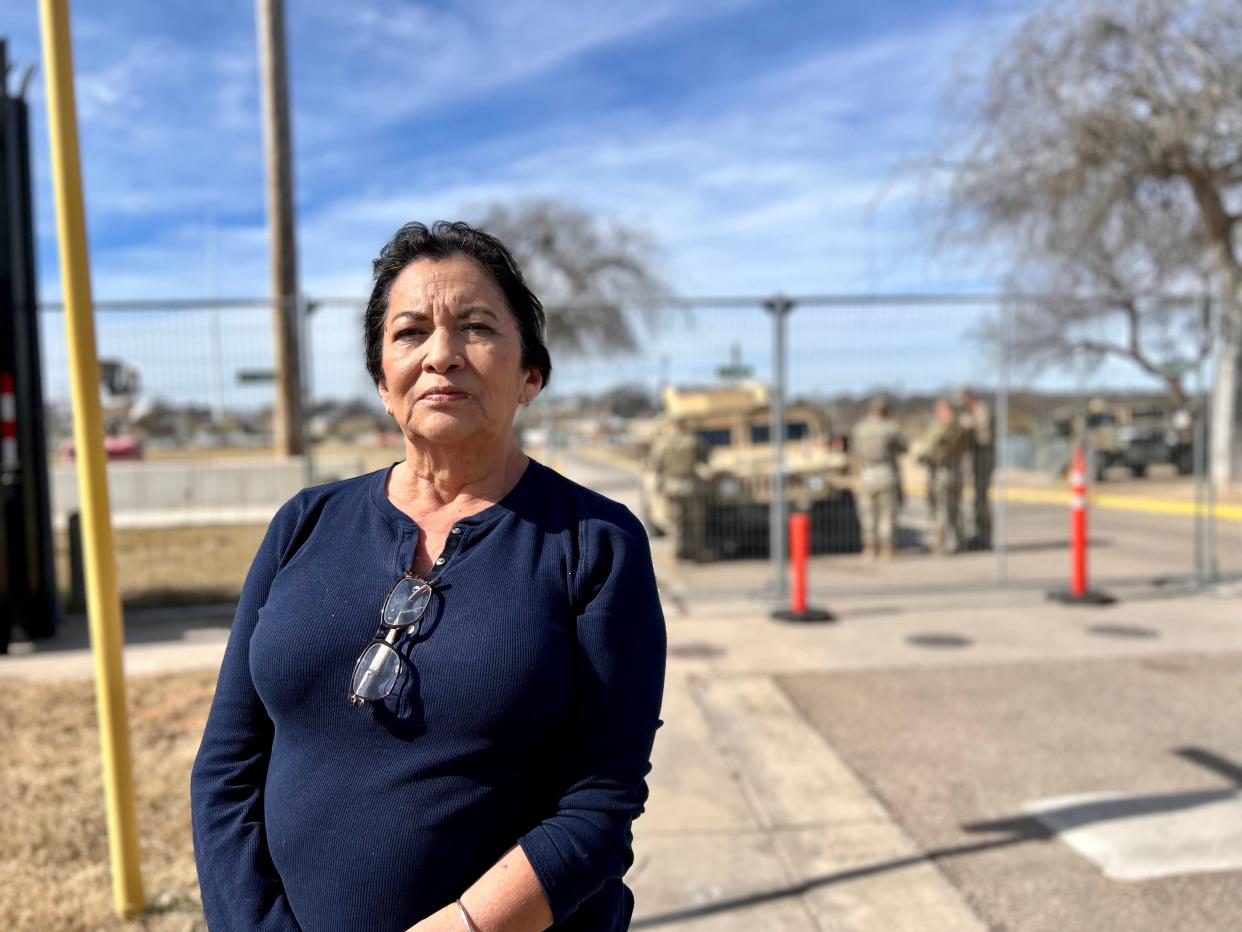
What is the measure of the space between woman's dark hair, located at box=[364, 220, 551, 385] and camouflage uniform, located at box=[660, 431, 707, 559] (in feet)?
27.5

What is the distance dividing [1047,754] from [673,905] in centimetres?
229

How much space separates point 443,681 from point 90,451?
2203mm

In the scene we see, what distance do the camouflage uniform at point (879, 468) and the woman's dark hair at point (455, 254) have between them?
9.01 m

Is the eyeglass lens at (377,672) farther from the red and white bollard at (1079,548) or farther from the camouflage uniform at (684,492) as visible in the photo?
the camouflage uniform at (684,492)

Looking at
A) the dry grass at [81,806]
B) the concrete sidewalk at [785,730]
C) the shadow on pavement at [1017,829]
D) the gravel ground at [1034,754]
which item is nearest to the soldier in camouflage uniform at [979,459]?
the concrete sidewalk at [785,730]

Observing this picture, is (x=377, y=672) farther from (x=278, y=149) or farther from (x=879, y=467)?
(x=278, y=149)

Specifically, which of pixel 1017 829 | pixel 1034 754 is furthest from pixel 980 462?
pixel 1017 829

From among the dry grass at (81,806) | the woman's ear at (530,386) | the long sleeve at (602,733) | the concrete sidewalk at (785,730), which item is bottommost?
the concrete sidewalk at (785,730)

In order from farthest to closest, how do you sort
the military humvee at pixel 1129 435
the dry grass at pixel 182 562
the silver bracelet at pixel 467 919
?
the military humvee at pixel 1129 435 → the dry grass at pixel 182 562 → the silver bracelet at pixel 467 919

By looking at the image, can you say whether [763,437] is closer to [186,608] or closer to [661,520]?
[661,520]

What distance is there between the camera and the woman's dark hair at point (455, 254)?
5.56 feet

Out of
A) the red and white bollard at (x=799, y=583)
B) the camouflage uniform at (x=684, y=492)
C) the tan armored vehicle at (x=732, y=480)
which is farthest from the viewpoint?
the tan armored vehicle at (x=732, y=480)

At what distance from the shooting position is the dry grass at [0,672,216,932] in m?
3.28

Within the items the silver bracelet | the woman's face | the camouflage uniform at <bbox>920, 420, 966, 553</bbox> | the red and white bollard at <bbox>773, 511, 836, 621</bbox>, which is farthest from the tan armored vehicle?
the silver bracelet
